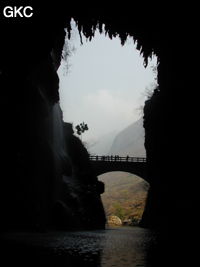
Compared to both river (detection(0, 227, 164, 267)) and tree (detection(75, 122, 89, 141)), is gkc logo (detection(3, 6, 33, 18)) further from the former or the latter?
tree (detection(75, 122, 89, 141))

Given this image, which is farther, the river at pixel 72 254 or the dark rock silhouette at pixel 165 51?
the dark rock silhouette at pixel 165 51

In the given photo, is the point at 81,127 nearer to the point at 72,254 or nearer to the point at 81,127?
the point at 81,127

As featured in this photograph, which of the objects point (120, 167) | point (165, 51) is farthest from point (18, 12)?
point (120, 167)

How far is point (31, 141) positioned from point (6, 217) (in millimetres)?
5240

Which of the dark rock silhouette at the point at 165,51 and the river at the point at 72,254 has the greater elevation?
the dark rock silhouette at the point at 165,51

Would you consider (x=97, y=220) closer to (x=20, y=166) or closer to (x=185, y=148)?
(x=20, y=166)

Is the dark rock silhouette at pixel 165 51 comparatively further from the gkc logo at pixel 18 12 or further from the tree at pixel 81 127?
the tree at pixel 81 127

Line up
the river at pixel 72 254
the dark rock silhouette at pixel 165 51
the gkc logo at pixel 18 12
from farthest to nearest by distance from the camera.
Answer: the gkc logo at pixel 18 12, the dark rock silhouette at pixel 165 51, the river at pixel 72 254

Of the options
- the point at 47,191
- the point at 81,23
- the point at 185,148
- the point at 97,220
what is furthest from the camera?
the point at 97,220

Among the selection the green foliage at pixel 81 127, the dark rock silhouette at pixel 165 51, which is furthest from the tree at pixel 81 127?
the dark rock silhouette at pixel 165 51

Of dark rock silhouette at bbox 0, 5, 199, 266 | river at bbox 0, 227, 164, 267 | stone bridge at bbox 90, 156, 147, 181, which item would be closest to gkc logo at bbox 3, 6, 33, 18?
dark rock silhouette at bbox 0, 5, 199, 266

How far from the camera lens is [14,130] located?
13.5 m

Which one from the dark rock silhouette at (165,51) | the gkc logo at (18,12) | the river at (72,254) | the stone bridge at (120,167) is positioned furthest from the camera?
the stone bridge at (120,167)

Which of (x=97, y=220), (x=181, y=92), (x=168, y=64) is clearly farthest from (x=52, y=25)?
(x=97, y=220)
